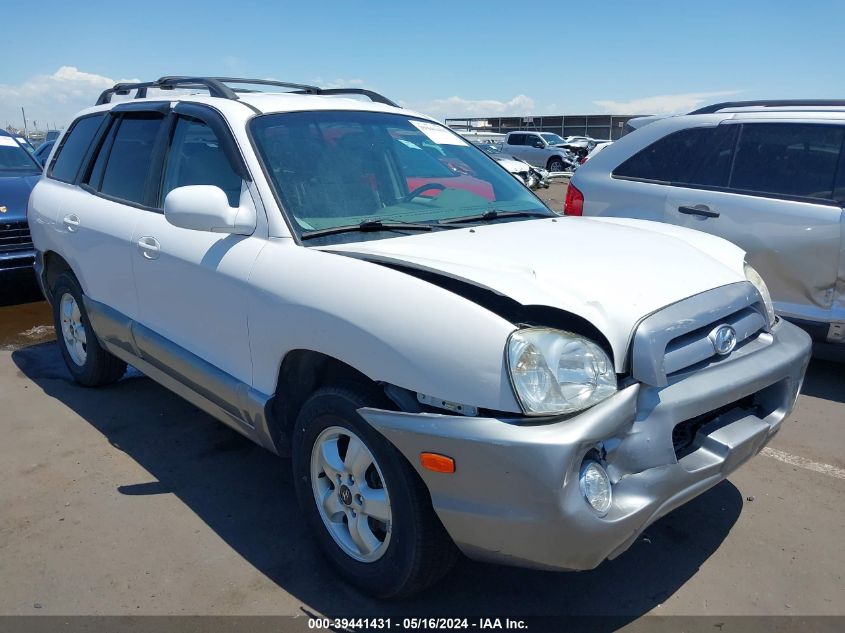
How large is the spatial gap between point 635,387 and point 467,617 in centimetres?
107

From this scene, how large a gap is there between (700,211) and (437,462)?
380 cm

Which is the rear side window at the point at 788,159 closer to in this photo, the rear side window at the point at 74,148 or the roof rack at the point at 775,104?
the roof rack at the point at 775,104

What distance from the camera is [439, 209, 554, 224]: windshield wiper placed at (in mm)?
3250

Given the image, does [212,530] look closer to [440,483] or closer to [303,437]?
[303,437]

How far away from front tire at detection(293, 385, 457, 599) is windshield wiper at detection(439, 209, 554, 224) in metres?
1.08

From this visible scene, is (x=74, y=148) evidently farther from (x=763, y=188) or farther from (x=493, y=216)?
Result: (x=763, y=188)

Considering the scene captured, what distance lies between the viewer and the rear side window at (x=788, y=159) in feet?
15.7

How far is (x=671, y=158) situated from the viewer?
5516 millimetres

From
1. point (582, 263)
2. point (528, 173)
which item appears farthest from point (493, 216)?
point (528, 173)

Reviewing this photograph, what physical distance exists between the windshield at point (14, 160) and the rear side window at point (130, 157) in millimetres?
4655

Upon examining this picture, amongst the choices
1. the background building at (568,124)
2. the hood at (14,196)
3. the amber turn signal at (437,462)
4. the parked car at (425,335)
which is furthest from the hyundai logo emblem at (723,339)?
the background building at (568,124)

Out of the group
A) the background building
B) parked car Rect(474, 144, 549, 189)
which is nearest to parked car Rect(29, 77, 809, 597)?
parked car Rect(474, 144, 549, 189)

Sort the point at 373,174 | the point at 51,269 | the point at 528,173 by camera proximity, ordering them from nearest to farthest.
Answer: the point at 373,174
the point at 51,269
the point at 528,173

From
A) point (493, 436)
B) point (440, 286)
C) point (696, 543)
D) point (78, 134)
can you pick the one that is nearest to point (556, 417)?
point (493, 436)
